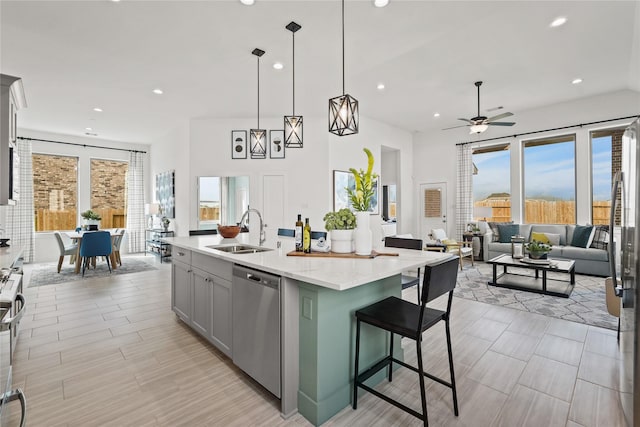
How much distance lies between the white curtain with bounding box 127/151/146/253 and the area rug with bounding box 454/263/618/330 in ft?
26.6

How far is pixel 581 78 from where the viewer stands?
482 centimetres

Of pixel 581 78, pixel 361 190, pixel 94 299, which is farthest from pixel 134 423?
pixel 581 78

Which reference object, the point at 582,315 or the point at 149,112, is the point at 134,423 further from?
the point at 149,112

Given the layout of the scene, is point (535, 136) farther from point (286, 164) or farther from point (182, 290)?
point (182, 290)

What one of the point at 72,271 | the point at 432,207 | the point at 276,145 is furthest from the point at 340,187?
the point at 72,271

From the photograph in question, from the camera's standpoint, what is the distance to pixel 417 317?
5.71 feet

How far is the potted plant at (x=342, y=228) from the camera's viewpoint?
2188mm

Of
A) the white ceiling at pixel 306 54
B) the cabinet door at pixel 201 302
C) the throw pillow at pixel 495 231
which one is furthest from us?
the throw pillow at pixel 495 231

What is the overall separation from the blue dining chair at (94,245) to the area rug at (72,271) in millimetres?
273

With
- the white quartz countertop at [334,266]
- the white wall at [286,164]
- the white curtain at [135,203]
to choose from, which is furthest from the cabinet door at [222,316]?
the white curtain at [135,203]

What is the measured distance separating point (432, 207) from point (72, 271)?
321 inches

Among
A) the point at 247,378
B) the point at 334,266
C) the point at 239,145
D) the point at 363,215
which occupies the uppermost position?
the point at 239,145

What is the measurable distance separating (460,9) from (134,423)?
4.24 m

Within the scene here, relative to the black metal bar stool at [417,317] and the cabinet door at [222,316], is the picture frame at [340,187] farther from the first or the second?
the black metal bar stool at [417,317]
